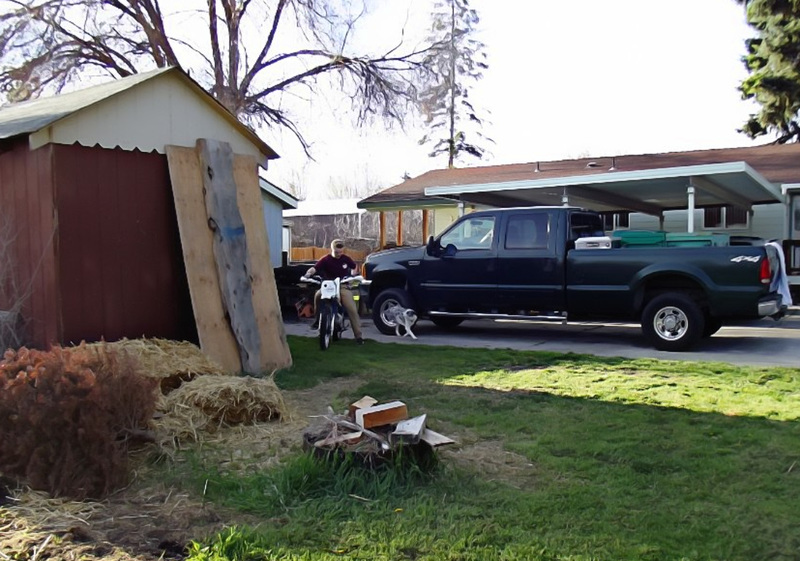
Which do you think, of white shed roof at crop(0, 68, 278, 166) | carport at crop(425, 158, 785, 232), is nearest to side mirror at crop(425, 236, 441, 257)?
white shed roof at crop(0, 68, 278, 166)

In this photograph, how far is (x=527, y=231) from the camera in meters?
10.9

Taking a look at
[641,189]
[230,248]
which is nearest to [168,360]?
[230,248]

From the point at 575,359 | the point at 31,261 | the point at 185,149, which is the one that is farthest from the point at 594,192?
the point at 31,261

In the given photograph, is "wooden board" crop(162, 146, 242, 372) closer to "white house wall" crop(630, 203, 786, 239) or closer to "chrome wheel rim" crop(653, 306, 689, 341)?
"chrome wheel rim" crop(653, 306, 689, 341)

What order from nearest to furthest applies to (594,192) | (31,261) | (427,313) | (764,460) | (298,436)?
(764,460)
(298,436)
(31,261)
(427,313)
(594,192)

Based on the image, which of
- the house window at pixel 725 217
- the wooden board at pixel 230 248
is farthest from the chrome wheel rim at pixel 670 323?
the house window at pixel 725 217

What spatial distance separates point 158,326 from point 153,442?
10.6 feet

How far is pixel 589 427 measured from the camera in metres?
5.48

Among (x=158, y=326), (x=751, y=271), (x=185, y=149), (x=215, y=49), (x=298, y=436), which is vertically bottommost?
(x=298, y=436)

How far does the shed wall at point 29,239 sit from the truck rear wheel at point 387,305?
591cm

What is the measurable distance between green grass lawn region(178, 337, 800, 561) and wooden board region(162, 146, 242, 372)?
6.01 ft

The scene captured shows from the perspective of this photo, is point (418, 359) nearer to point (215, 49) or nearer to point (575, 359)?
point (575, 359)

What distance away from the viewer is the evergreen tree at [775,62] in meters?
21.7

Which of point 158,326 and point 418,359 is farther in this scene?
point 418,359
